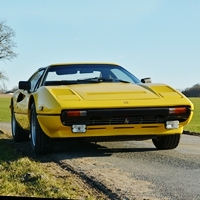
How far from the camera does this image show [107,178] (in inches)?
189

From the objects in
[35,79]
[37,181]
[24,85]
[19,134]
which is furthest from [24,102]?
[37,181]

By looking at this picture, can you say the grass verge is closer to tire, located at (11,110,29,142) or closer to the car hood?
the car hood

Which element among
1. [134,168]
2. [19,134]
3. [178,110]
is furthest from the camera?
[19,134]

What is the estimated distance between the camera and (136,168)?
5.48m

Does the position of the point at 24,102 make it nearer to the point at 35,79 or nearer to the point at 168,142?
the point at 35,79

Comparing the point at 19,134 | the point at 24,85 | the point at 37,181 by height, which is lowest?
the point at 19,134

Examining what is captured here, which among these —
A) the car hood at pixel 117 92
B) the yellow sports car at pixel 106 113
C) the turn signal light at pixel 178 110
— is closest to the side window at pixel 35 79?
the yellow sports car at pixel 106 113


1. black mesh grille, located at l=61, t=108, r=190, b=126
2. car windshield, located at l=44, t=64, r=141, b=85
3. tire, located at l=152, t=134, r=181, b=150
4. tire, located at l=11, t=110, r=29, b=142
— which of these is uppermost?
car windshield, located at l=44, t=64, r=141, b=85

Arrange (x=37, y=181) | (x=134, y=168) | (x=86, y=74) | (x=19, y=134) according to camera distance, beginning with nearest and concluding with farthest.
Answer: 1. (x=37, y=181)
2. (x=134, y=168)
3. (x=86, y=74)
4. (x=19, y=134)

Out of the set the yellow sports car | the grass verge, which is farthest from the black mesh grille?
the grass verge

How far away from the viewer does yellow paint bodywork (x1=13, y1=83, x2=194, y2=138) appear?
6012mm

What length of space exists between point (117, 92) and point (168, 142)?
4.17 ft

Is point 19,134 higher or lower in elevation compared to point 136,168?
lower

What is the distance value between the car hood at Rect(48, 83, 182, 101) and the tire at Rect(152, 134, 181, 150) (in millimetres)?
746
